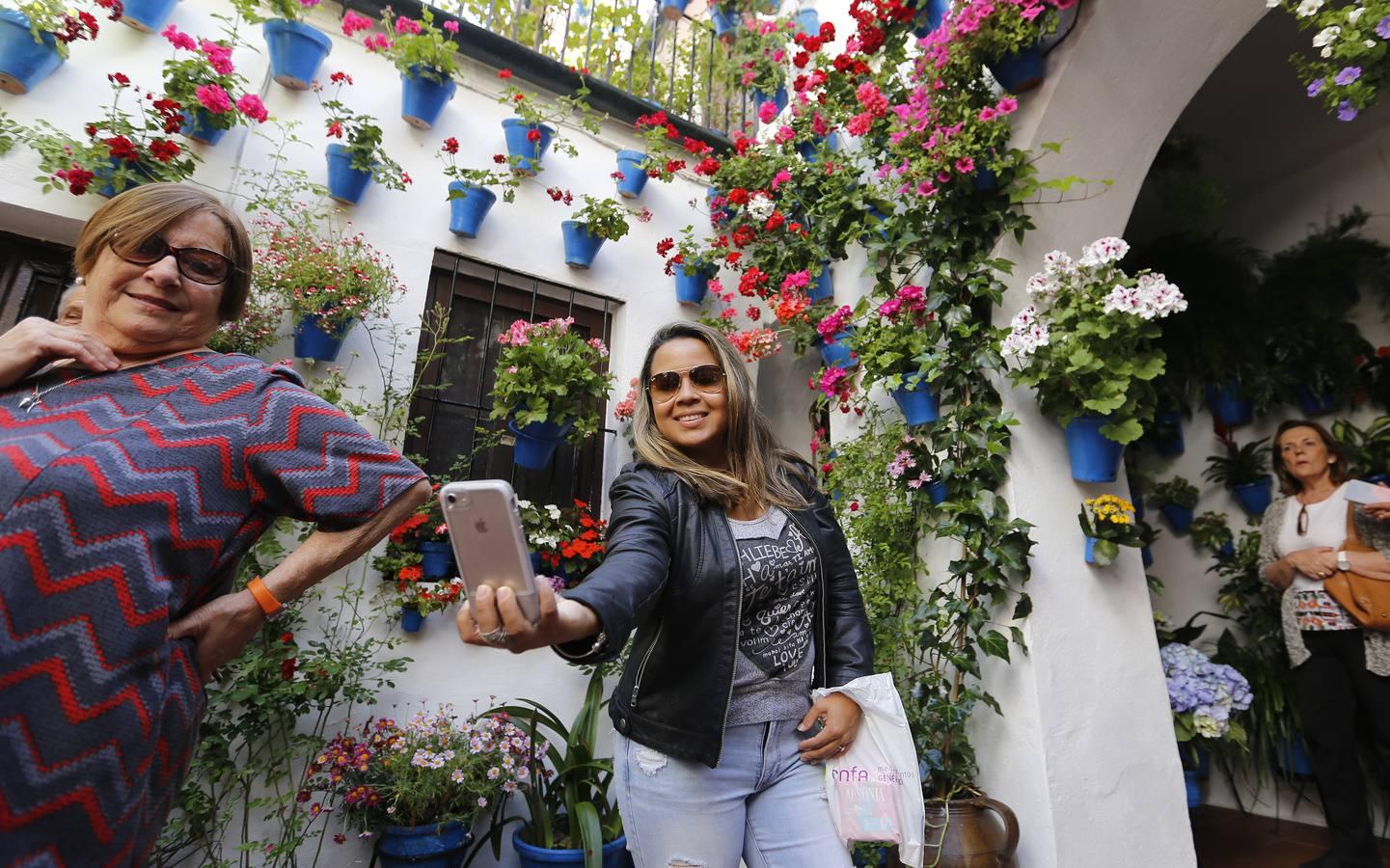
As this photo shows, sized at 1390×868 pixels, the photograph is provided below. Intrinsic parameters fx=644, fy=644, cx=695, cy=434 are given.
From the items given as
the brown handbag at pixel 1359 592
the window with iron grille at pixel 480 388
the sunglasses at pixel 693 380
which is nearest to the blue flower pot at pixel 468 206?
the window with iron grille at pixel 480 388

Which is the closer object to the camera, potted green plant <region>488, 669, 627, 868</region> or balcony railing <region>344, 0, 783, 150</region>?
potted green plant <region>488, 669, 627, 868</region>

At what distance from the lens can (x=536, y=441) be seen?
2.90 meters

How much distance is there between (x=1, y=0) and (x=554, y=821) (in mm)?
3541

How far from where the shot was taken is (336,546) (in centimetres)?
119

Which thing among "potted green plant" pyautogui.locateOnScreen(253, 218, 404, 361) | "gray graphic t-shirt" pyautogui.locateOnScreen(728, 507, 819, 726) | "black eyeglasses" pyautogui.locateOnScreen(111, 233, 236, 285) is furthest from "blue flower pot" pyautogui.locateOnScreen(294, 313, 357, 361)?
"gray graphic t-shirt" pyautogui.locateOnScreen(728, 507, 819, 726)

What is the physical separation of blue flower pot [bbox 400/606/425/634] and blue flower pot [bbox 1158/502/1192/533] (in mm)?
4418

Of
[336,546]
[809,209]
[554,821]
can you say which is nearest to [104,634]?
[336,546]

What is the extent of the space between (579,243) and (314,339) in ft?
4.41

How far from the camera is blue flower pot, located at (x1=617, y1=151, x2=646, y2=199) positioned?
3.55 m

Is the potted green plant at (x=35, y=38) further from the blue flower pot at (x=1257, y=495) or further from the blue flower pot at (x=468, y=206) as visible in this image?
the blue flower pot at (x=1257, y=495)

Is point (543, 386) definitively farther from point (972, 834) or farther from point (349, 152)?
point (972, 834)

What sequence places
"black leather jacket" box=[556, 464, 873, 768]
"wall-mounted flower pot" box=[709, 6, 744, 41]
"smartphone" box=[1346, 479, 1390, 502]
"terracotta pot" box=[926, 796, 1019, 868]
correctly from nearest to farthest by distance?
"black leather jacket" box=[556, 464, 873, 768] < "terracotta pot" box=[926, 796, 1019, 868] < "smartphone" box=[1346, 479, 1390, 502] < "wall-mounted flower pot" box=[709, 6, 744, 41]

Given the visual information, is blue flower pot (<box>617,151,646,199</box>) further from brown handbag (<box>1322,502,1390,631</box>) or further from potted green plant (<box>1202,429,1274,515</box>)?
potted green plant (<box>1202,429,1274,515</box>)

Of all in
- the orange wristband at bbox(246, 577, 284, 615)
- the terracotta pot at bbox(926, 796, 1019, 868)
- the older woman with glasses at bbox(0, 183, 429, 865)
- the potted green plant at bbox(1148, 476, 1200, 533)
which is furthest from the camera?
the potted green plant at bbox(1148, 476, 1200, 533)
